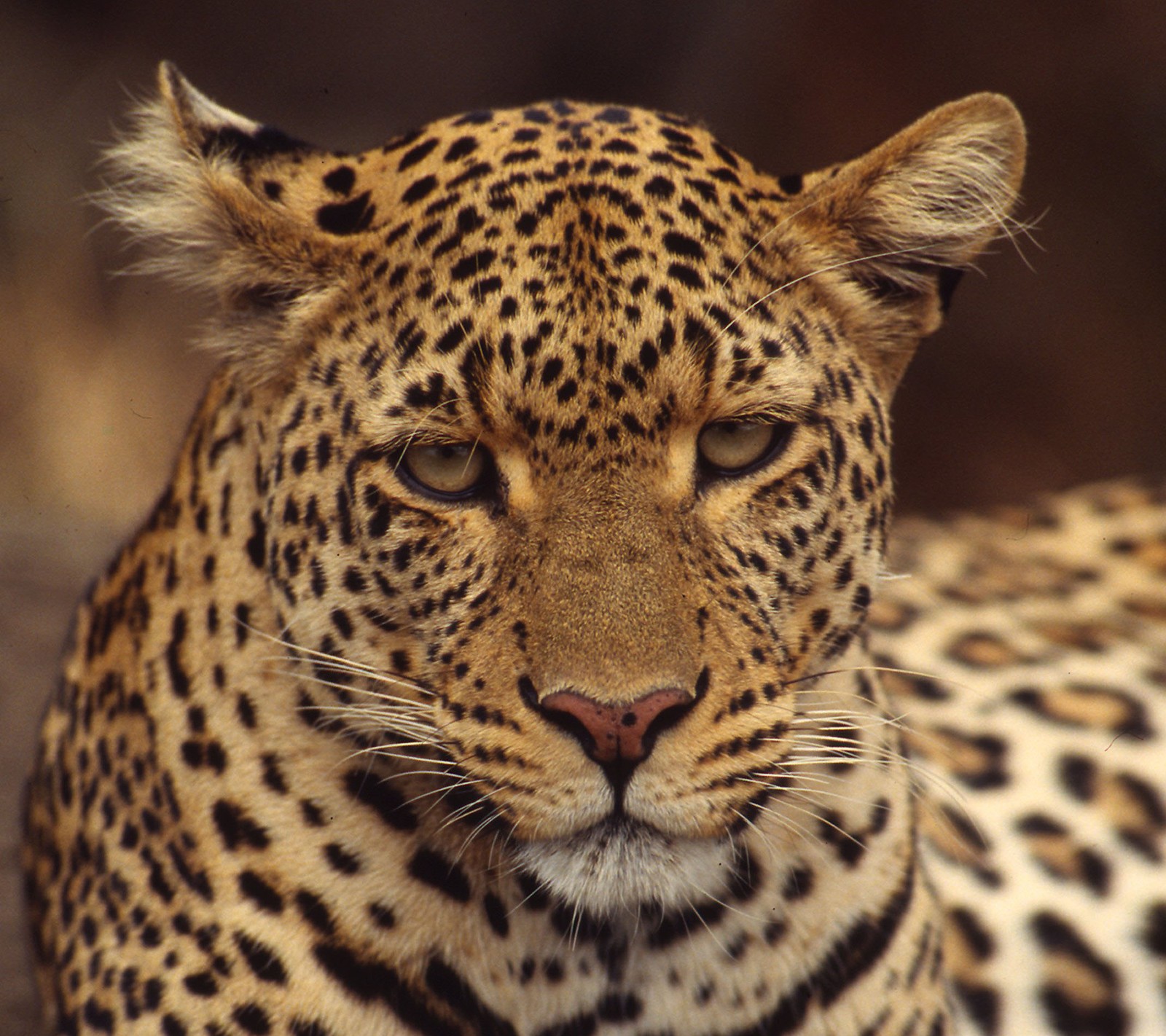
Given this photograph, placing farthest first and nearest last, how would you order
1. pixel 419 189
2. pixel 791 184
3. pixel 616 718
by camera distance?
pixel 791 184 < pixel 419 189 < pixel 616 718

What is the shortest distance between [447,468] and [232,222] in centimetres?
69

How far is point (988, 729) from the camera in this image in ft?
18.2

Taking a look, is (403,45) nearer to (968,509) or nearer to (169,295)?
(169,295)

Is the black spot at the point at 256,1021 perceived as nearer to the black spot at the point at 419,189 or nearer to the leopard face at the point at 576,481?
the leopard face at the point at 576,481

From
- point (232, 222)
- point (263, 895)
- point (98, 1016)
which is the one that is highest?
point (232, 222)

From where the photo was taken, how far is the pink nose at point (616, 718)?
2.73 m

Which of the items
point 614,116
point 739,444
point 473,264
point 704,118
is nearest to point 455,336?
point 473,264

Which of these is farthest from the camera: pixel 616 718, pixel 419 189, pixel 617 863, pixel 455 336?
pixel 419 189

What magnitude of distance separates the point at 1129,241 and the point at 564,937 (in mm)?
6614

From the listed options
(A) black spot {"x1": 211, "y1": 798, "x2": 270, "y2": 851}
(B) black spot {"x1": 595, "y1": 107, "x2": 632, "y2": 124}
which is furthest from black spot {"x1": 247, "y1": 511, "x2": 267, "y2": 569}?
(B) black spot {"x1": 595, "y1": 107, "x2": 632, "y2": 124}

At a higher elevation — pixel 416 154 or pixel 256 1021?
pixel 416 154

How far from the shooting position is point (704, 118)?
8359mm

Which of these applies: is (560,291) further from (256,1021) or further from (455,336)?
(256,1021)

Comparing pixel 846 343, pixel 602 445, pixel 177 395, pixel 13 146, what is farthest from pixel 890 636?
pixel 13 146
